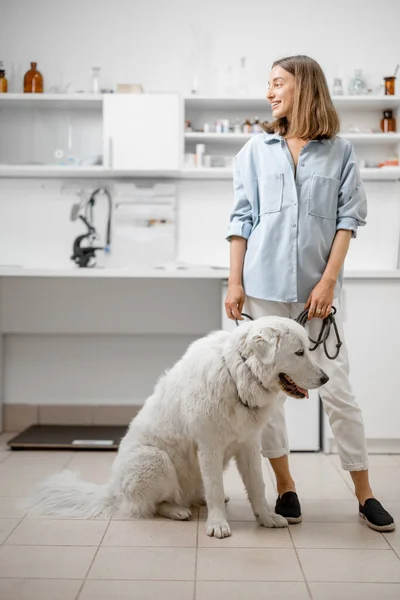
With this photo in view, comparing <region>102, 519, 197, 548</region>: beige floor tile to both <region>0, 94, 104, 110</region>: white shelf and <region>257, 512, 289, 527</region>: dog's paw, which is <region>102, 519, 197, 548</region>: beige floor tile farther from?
<region>0, 94, 104, 110</region>: white shelf

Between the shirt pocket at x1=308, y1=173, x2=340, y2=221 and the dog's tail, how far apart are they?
115 centimetres

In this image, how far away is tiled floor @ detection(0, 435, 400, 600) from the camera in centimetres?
169

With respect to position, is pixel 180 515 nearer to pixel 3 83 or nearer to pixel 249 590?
pixel 249 590

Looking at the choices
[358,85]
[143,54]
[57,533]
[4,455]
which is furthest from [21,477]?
[358,85]

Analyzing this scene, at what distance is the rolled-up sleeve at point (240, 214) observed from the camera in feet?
7.50

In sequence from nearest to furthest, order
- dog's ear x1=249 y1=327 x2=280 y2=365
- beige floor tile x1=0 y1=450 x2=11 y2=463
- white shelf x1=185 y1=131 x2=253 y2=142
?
dog's ear x1=249 y1=327 x2=280 y2=365 < beige floor tile x1=0 y1=450 x2=11 y2=463 < white shelf x1=185 y1=131 x2=253 y2=142

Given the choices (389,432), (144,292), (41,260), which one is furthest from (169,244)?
(389,432)

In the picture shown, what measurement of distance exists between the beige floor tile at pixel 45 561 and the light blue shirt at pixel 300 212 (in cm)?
94

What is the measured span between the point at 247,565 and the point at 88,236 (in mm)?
2350

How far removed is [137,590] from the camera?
5.54 feet

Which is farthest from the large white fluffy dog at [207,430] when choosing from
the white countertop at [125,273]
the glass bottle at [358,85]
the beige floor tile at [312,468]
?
the glass bottle at [358,85]

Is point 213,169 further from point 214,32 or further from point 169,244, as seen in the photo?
point 214,32

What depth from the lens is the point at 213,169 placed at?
150 inches

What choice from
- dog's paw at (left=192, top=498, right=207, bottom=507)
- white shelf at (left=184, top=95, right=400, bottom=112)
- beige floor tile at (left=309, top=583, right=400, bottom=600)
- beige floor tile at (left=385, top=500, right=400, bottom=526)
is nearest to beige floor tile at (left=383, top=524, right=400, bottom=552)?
beige floor tile at (left=385, top=500, right=400, bottom=526)
